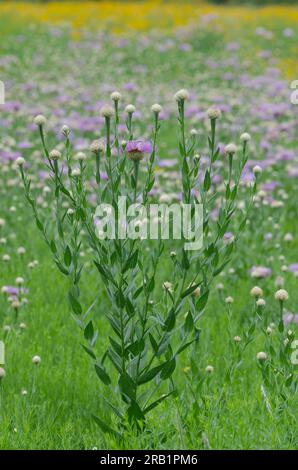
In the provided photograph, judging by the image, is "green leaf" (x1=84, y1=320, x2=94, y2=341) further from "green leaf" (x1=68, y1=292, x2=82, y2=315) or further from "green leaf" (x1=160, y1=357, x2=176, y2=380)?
"green leaf" (x1=160, y1=357, x2=176, y2=380)

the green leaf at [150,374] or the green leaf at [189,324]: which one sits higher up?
the green leaf at [189,324]

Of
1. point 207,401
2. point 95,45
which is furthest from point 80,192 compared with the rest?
point 95,45

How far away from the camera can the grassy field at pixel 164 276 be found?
245cm

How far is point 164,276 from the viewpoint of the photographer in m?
4.11

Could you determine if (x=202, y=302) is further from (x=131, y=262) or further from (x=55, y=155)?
(x=55, y=155)

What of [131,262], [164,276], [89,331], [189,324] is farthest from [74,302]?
[164,276]

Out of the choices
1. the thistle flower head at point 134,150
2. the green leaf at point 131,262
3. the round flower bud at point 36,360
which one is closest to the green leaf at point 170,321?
the green leaf at point 131,262

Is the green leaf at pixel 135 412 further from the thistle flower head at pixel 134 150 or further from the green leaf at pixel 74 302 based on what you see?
the thistle flower head at pixel 134 150

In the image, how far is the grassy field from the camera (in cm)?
245

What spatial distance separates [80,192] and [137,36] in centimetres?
1204

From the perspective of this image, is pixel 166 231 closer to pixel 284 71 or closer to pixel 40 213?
pixel 40 213

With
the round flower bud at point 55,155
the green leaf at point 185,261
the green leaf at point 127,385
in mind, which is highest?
the round flower bud at point 55,155

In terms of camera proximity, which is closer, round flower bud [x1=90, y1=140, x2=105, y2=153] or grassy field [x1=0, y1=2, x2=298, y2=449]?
round flower bud [x1=90, y1=140, x2=105, y2=153]

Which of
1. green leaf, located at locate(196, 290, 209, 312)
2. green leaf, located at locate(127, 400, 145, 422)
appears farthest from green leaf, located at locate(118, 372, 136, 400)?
green leaf, located at locate(196, 290, 209, 312)
